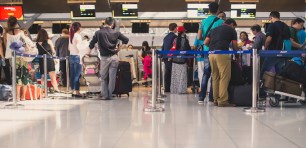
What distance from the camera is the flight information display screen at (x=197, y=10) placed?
19344 millimetres

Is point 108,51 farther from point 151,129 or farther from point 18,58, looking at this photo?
point 151,129

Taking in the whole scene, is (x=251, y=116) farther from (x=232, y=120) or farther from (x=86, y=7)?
(x=86, y=7)

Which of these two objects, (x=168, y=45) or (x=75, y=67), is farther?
(x=168, y=45)

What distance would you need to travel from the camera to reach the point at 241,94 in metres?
7.74

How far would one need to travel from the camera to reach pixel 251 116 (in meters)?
6.30

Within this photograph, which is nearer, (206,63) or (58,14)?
(206,63)

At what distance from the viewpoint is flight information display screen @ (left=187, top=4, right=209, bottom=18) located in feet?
63.5

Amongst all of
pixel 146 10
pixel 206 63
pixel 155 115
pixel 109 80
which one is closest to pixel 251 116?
pixel 155 115

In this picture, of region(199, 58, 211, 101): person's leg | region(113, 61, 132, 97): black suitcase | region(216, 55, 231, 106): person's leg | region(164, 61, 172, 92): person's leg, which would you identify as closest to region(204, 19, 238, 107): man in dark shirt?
region(216, 55, 231, 106): person's leg

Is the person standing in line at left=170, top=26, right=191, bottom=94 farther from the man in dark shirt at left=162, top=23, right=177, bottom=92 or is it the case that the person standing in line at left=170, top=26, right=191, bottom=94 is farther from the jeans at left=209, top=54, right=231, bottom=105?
the jeans at left=209, top=54, right=231, bottom=105

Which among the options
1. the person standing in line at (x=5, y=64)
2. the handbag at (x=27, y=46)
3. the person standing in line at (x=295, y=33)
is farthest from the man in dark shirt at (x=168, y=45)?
the person standing in line at (x=5, y=64)

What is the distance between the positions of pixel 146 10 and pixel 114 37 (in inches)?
423

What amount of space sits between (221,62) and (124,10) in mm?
12178

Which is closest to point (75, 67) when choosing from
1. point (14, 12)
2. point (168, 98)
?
point (168, 98)
